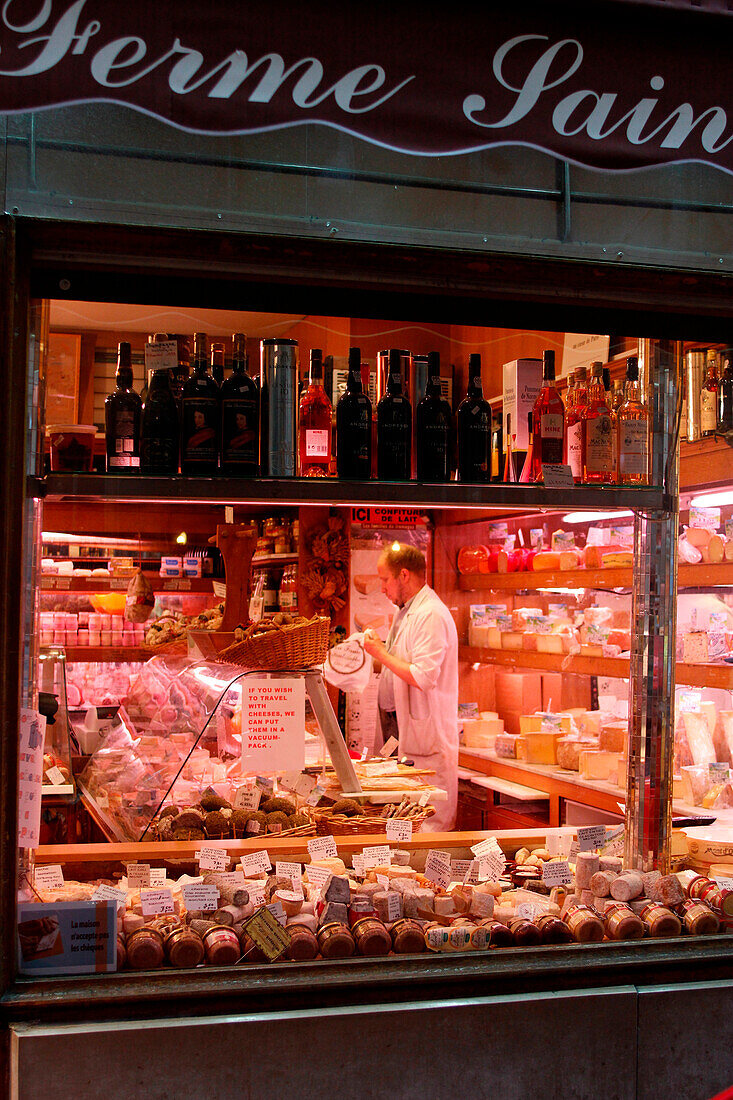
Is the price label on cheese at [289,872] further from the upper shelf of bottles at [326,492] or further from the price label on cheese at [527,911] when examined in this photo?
the upper shelf of bottles at [326,492]

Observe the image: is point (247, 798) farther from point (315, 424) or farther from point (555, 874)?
point (315, 424)

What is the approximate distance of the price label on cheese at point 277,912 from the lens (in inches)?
86.1

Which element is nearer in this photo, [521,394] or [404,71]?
[404,71]

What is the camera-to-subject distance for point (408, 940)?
Result: 216 centimetres

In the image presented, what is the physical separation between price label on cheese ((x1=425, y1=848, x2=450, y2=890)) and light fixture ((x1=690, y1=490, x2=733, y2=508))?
219cm

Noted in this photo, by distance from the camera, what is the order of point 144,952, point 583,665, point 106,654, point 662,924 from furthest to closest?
point 106,654, point 583,665, point 662,924, point 144,952

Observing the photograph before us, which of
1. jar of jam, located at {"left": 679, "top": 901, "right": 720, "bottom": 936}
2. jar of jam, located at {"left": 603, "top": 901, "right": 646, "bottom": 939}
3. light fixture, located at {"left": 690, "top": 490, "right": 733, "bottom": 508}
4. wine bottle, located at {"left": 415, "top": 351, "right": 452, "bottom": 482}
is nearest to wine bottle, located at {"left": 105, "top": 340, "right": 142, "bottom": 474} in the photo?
wine bottle, located at {"left": 415, "top": 351, "right": 452, "bottom": 482}

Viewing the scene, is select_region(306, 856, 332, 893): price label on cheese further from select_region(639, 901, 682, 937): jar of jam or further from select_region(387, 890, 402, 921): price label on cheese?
select_region(639, 901, 682, 937): jar of jam

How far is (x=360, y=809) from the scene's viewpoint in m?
3.08

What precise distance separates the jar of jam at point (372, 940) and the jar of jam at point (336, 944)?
0.06ft

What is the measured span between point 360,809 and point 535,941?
97 centimetres

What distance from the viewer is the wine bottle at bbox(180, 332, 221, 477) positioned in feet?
7.57

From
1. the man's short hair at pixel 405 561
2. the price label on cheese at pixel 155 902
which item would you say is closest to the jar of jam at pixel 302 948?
the price label on cheese at pixel 155 902

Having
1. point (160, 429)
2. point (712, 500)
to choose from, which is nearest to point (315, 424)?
point (160, 429)
